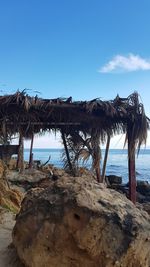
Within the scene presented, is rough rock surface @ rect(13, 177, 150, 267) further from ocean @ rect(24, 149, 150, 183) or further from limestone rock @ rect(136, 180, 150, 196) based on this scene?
limestone rock @ rect(136, 180, 150, 196)

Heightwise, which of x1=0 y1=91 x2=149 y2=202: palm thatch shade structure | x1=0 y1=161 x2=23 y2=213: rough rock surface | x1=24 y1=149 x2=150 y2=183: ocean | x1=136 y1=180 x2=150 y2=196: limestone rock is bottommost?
x1=24 y1=149 x2=150 y2=183: ocean

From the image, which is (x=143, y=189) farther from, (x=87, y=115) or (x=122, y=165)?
(x=122, y=165)

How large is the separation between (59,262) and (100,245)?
0.48m

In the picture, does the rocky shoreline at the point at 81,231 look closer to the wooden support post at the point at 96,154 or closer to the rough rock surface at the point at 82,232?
the rough rock surface at the point at 82,232

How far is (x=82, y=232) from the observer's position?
3.73 m

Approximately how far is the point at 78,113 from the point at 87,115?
192 millimetres

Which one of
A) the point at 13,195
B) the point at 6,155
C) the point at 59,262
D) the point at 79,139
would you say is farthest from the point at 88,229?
the point at 6,155

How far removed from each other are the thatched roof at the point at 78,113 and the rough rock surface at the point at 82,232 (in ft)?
10.8

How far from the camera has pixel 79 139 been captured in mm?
9461

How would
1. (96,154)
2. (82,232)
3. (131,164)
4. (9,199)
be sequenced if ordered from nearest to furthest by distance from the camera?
(82,232)
(9,199)
(131,164)
(96,154)

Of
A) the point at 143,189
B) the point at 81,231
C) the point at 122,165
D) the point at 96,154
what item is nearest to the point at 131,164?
the point at 96,154

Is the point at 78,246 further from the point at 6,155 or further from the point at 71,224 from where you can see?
the point at 6,155

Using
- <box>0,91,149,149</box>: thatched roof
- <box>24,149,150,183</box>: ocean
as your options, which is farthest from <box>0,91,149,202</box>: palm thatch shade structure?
<box>24,149,150,183</box>: ocean

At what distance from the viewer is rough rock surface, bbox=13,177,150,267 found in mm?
3711
